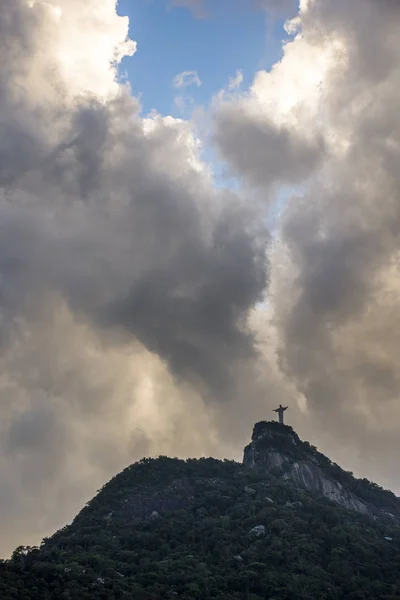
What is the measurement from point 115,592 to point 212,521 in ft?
199

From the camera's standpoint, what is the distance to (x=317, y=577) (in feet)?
500

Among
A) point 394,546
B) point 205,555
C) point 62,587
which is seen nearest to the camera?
point 62,587

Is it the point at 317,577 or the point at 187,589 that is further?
the point at 317,577

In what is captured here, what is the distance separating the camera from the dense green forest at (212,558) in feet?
436

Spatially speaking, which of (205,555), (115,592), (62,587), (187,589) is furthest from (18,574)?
(205,555)

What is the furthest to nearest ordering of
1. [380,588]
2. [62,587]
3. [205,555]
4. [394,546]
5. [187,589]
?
[394,546], [205,555], [380,588], [187,589], [62,587]

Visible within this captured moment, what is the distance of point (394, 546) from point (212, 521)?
53.6 metres

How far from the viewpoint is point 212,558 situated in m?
163

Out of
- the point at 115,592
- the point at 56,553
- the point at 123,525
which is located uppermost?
the point at 123,525

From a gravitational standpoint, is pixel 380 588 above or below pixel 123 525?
below

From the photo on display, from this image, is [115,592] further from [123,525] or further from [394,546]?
[394,546]

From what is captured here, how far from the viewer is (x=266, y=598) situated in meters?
140

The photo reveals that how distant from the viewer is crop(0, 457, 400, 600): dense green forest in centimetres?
13275

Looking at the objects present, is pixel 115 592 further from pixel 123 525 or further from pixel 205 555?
pixel 123 525
